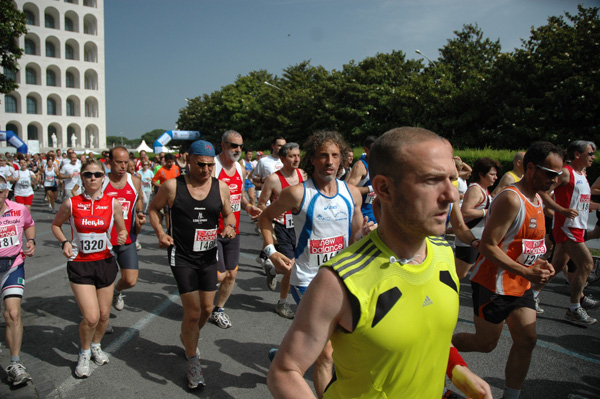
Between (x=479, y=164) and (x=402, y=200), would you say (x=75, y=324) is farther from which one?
(x=479, y=164)

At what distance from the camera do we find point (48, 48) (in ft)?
225

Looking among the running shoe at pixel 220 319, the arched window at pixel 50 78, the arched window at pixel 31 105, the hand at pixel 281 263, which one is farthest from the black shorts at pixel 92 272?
the arched window at pixel 50 78

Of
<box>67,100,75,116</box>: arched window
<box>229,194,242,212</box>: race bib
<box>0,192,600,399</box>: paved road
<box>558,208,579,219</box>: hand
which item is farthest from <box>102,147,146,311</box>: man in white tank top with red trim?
<box>67,100,75,116</box>: arched window

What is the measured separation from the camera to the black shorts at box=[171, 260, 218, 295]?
13.1 ft

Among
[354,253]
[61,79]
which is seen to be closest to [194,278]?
[354,253]

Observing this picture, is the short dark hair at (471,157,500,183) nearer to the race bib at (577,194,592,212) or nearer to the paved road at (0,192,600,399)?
the race bib at (577,194,592,212)

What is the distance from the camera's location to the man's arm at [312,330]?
4.84 feet

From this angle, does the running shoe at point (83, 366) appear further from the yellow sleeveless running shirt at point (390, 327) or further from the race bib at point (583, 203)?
the race bib at point (583, 203)

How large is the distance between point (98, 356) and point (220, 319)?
147cm

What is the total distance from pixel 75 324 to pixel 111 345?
3.12 feet

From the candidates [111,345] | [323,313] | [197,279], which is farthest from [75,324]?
[323,313]

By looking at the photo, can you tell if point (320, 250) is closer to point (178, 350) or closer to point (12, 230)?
point (178, 350)

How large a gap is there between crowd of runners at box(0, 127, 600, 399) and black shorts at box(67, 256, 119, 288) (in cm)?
1

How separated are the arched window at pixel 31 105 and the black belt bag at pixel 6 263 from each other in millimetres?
75821
